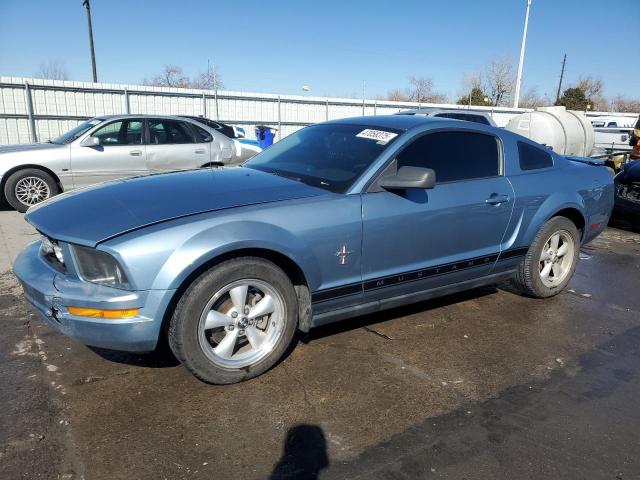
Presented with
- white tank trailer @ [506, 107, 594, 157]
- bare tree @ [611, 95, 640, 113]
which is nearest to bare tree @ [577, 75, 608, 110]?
bare tree @ [611, 95, 640, 113]

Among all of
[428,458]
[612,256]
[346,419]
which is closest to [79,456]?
[346,419]

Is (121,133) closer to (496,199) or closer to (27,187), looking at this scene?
(27,187)

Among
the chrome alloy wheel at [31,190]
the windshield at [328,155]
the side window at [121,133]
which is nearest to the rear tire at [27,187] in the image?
the chrome alloy wheel at [31,190]

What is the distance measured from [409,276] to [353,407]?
109 centimetres

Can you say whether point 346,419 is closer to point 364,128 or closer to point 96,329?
point 96,329

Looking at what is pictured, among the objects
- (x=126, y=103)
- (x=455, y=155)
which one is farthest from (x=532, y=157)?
(x=126, y=103)

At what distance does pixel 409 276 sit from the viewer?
3.52 m

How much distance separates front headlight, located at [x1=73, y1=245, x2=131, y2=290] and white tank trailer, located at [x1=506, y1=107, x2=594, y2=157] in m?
14.9

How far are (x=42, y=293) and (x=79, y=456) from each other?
3.05 ft

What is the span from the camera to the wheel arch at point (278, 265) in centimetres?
270

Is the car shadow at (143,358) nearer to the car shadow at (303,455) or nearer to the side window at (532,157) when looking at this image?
the car shadow at (303,455)

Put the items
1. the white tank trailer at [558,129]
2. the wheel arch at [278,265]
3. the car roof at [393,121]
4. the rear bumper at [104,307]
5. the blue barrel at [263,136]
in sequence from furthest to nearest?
1. the white tank trailer at [558,129]
2. the blue barrel at [263,136]
3. the car roof at [393,121]
4. the wheel arch at [278,265]
5. the rear bumper at [104,307]

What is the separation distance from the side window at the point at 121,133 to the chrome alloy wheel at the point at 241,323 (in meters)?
6.27

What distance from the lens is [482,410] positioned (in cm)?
Result: 281
